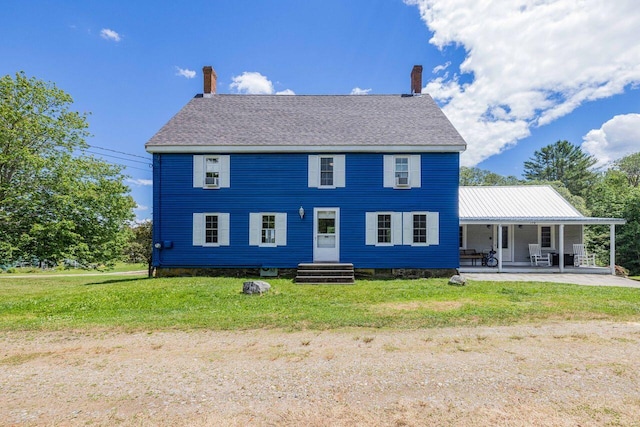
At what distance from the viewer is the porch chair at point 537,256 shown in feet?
54.4

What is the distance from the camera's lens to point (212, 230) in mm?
13750

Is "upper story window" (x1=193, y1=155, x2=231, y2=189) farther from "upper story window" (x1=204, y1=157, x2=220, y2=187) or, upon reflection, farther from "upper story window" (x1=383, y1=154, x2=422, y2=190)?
"upper story window" (x1=383, y1=154, x2=422, y2=190)

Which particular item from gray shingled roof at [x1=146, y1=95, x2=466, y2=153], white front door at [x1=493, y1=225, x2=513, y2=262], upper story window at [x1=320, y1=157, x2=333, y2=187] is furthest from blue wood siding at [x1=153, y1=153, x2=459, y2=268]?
white front door at [x1=493, y1=225, x2=513, y2=262]

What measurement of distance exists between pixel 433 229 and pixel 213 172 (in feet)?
31.4

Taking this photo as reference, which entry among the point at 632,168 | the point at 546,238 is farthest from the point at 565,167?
the point at 546,238

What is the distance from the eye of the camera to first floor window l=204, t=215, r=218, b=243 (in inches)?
540

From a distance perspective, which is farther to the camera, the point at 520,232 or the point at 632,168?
the point at 632,168

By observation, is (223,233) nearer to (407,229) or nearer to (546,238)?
(407,229)

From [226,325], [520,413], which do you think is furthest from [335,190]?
[520,413]

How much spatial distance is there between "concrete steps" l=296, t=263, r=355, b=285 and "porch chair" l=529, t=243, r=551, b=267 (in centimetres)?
1050

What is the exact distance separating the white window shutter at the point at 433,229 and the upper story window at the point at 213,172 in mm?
8602

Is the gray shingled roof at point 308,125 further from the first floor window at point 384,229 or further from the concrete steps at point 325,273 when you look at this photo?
the concrete steps at point 325,273

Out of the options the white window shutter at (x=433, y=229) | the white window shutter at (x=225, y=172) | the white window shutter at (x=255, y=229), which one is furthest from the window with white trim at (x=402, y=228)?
the white window shutter at (x=225, y=172)

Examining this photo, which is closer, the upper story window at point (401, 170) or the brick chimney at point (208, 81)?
the upper story window at point (401, 170)
